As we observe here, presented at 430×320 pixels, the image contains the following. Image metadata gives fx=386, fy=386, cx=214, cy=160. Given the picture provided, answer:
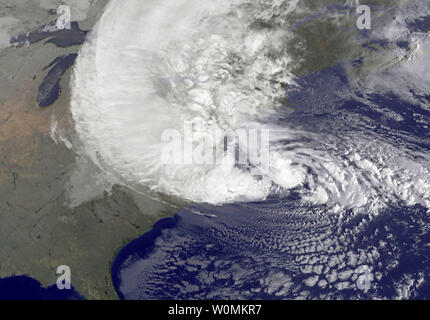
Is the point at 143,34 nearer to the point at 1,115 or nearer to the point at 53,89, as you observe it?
the point at 53,89
